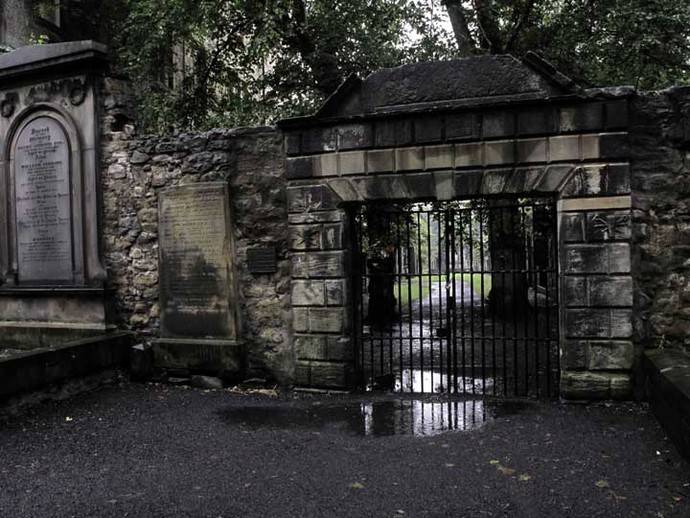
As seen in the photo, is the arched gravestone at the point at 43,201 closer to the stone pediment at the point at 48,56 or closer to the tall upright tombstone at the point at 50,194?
the tall upright tombstone at the point at 50,194

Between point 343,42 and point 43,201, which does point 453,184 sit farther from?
point 343,42

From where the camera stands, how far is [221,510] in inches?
137

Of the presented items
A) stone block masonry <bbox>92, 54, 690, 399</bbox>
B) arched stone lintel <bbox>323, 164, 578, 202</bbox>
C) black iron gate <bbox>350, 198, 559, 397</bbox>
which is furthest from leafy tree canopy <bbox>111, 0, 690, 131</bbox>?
arched stone lintel <bbox>323, 164, 578, 202</bbox>

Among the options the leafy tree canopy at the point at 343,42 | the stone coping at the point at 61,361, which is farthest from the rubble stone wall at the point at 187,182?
the leafy tree canopy at the point at 343,42

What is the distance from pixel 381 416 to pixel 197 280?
270 centimetres

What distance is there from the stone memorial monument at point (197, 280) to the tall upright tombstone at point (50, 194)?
90 centimetres

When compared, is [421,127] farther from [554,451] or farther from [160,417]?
[160,417]

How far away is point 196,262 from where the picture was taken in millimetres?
6777

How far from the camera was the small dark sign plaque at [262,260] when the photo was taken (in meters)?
6.55

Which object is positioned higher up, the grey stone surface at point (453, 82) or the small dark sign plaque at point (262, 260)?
the grey stone surface at point (453, 82)

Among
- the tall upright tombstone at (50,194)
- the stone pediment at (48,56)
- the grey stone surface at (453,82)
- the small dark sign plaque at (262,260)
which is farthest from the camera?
the tall upright tombstone at (50,194)

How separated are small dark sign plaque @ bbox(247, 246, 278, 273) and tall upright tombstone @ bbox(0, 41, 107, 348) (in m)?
1.98

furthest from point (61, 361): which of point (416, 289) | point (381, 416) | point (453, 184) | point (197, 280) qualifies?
point (416, 289)

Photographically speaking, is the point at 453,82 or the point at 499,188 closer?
the point at 499,188
